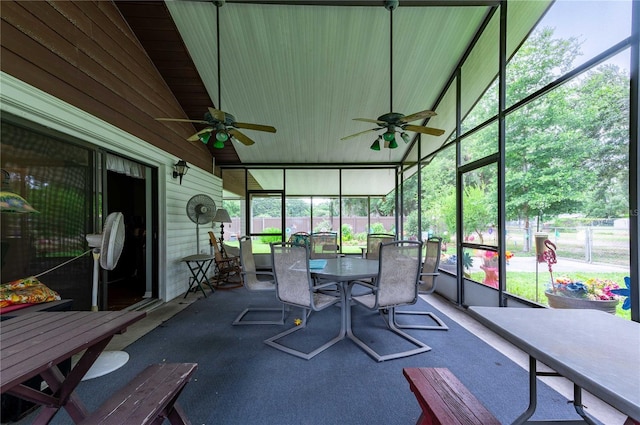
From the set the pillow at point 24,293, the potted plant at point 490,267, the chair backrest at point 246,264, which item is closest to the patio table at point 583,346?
the potted plant at point 490,267

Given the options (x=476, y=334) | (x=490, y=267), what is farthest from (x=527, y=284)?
(x=476, y=334)

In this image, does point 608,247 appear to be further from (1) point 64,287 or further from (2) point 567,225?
(1) point 64,287

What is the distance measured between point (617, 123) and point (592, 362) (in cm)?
211

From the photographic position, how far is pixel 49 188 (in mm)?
2379

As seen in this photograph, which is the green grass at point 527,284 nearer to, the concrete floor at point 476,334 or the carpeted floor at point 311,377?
the concrete floor at point 476,334

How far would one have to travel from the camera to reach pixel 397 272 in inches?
99.0

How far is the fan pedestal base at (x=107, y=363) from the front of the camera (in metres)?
2.11

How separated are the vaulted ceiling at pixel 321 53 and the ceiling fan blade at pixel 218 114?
1.84ft

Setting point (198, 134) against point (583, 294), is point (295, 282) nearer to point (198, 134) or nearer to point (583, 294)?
point (198, 134)

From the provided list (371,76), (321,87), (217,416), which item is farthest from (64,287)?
(371,76)

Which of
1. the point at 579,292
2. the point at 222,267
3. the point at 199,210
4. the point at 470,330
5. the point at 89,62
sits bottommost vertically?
the point at 470,330

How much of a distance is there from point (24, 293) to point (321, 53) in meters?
4.14

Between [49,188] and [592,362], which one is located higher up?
[49,188]

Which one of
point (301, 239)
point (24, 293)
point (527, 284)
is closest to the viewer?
point (24, 293)
